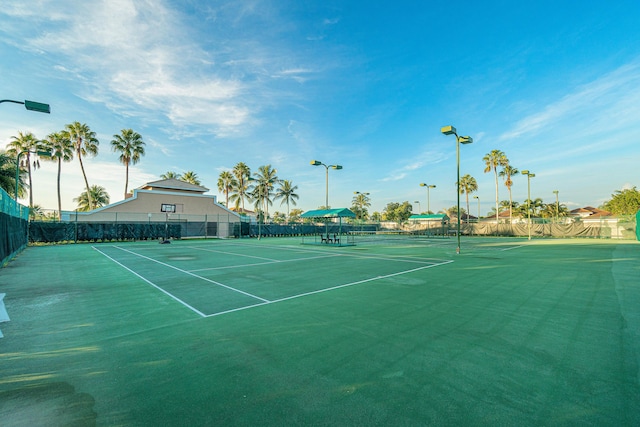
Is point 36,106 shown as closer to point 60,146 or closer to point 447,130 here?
point 447,130

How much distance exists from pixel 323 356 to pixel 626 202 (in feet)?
230

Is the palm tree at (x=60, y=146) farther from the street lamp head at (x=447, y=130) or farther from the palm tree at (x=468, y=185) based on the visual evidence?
the palm tree at (x=468, y=185)

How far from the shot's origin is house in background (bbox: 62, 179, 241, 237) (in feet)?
111

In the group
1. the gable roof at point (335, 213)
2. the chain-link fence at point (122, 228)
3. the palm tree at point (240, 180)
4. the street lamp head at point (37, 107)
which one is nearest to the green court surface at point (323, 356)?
the street lamp head at point (37, 107)

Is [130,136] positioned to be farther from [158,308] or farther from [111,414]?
[111,414]

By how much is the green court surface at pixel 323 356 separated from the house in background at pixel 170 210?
30218 millimetres

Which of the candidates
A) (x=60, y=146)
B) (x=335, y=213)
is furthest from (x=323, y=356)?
(x=60, y=146)

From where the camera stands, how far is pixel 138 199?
36625 mm

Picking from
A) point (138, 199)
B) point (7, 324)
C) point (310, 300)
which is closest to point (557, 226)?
point (310, 300)

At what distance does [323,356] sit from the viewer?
3.70 metres

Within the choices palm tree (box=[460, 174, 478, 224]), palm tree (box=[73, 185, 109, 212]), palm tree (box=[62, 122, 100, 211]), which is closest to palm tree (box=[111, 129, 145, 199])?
palm tree (box=[62, 122, 100, 211])

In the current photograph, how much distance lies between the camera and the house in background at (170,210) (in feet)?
111

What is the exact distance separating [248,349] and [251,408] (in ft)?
4.49

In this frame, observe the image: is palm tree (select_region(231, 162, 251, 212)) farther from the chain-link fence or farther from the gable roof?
the gable roof
